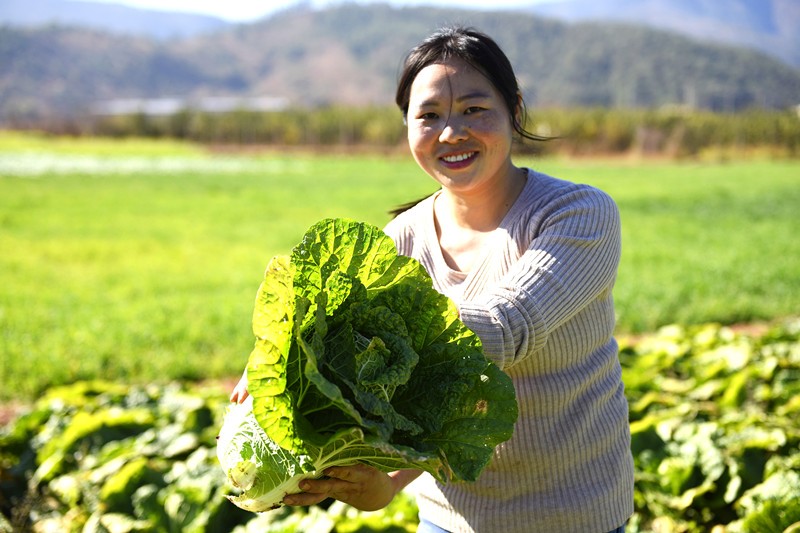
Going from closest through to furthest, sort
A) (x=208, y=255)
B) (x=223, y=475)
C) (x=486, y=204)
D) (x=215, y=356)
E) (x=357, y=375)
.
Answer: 1. (x=357, y=375)
2. (x=486, y=204)
3. (x=223, y=475)
4. (x=215, y=356)
5. (x=208, y=255)

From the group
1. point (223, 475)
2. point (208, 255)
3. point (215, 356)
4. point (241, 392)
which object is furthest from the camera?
point (208, 255)

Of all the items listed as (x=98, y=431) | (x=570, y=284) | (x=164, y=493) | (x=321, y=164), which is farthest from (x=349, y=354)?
(x=321, y=164)

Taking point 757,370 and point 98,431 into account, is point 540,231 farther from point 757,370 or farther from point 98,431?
point 757,370

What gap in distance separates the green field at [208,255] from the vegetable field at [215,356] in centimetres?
5

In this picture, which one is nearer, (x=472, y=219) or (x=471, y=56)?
(x=471, y=56)

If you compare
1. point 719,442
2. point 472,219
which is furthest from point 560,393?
point 719,442

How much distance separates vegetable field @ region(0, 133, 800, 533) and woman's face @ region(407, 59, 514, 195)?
1.36 metres

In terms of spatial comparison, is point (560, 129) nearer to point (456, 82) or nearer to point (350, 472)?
point (456, 82)

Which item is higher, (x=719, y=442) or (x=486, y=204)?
(x=486, y=204)

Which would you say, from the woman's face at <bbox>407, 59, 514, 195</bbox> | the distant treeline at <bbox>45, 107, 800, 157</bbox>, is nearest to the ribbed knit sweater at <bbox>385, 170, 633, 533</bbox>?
the woman's face at <bbox>407, 59, 514, 195</bbox>

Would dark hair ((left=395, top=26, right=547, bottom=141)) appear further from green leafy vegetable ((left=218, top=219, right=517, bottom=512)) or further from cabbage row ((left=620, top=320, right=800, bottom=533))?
cabbage row ((left=620, top=320, right=800, bottom=533))

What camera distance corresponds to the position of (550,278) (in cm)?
181

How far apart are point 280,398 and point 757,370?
430cm

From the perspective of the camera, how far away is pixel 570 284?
6.05ft
